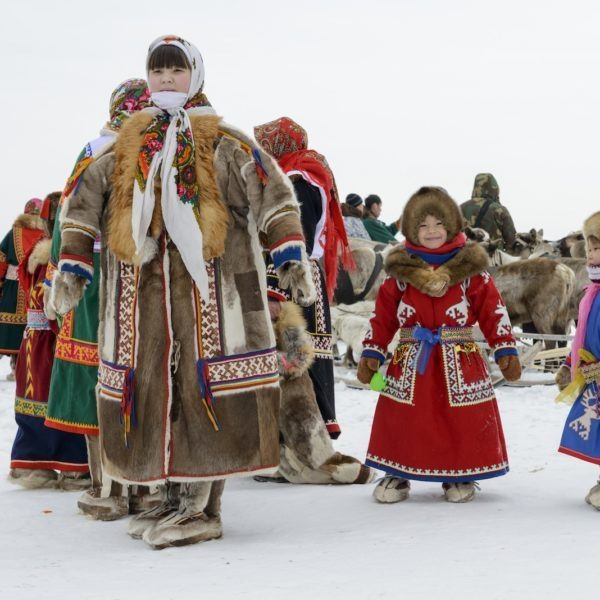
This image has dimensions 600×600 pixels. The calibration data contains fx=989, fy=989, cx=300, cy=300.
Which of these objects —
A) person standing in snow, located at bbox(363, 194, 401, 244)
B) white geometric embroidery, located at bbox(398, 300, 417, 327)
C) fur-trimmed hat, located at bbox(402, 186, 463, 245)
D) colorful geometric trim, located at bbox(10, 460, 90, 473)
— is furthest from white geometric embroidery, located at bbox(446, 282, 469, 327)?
person standing in snow, located at bbox(363, 194, 401, 244)

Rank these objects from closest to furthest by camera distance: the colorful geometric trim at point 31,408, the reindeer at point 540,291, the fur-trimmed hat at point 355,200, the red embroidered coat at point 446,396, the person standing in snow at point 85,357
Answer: the red embroidered coat at point 446,396, the person standing in snow at point 85,357, the colorful geometric trim at point 31,408, the reindeer at point 540,291, the fur-trimmed hat at point 355,200

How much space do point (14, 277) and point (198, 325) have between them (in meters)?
5.49

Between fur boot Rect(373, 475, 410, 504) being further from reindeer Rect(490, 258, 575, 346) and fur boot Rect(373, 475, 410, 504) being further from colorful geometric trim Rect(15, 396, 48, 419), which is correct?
reindeer Rect(490, 258, 575, 346)

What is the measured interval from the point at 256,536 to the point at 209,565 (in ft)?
1.66

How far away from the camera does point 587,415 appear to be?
13.0 ft

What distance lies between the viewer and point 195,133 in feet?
11.8

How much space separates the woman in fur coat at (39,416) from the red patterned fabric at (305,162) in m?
1.14

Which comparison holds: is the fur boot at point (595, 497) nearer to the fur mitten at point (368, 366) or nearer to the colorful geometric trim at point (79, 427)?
the fur mitten at point (368, 366)

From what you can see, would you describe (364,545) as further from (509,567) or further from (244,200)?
(244,200)

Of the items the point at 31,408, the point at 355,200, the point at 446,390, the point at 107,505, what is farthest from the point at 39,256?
the point at 355,200

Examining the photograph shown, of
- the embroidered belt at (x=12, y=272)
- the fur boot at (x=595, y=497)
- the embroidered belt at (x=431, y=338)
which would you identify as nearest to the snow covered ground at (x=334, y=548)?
the fur boot at (x=595, y=497)

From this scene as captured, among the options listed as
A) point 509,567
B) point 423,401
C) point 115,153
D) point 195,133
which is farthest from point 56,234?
point 509,567

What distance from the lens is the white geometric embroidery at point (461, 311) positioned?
13.6 feet

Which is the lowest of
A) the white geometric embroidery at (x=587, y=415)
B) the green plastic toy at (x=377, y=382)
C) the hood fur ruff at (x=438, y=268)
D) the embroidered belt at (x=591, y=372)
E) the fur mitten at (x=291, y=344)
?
the white geometric embroidery at (x=587, y=415)
